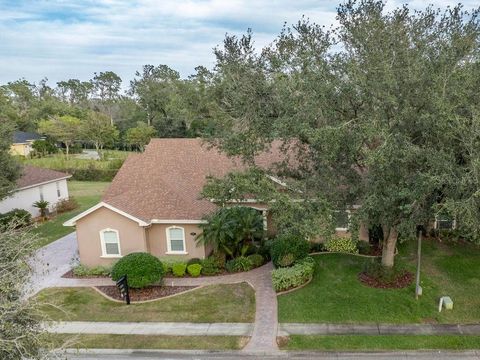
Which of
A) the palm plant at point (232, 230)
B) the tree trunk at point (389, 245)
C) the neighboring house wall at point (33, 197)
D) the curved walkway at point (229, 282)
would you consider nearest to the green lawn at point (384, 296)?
the curved walkway at point (229, 282)

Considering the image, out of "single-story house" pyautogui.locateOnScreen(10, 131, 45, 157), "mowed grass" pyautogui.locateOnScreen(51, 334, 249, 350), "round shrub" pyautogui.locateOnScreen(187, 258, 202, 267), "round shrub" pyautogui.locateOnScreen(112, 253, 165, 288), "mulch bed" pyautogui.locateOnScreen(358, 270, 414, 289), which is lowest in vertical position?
"mowed grass" pyautogui.locateOnScreen(51, 334, 249, 350)

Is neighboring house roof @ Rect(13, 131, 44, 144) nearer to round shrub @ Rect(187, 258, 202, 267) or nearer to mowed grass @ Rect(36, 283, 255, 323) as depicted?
mowed grass @ Rect(36, 283, 255, 323)

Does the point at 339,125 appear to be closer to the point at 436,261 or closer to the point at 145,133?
the point at 436,261

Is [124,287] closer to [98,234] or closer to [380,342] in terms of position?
[98,234]

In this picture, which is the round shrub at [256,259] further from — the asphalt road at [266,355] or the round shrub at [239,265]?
the asphalt road at [266,355]

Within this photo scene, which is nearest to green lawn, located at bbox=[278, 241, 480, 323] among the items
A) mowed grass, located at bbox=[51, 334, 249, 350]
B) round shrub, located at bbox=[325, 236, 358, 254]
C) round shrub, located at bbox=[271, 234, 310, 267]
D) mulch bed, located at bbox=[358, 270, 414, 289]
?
mulch bed, located at bbox=[358, 270, 414, 289]

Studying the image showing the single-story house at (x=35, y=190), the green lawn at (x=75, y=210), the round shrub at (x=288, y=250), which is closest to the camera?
the round shrub at (x=288, y=250)
